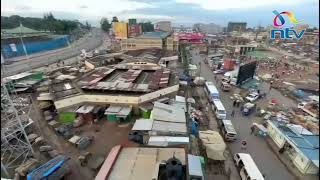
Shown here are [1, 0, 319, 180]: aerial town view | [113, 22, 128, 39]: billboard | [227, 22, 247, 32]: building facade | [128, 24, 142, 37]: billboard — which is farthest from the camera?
[227, 22, 247, 32]: building facade

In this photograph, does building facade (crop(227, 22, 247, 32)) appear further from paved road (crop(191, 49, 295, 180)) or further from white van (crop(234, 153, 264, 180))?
white van (crop(234, 153, 264, 180))

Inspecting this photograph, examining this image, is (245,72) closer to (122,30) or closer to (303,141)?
(303,141)

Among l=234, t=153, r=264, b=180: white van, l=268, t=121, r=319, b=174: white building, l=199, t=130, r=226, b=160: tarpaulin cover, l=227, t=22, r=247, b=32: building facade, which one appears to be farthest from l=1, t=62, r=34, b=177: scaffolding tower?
l=227, t=22, r=247, b=32: building facade

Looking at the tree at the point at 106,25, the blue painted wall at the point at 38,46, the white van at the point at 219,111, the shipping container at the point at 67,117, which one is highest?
the tree at the point at 106,25

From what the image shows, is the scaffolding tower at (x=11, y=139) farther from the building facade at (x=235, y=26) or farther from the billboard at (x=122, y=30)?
the building facade at (x=235, y=26)

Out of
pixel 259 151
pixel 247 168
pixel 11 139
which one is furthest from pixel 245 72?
pixel 11 139

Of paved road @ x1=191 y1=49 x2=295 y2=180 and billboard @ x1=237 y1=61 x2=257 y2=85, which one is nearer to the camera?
paved road @ x1=191 y1=49 x2=295 y2=180

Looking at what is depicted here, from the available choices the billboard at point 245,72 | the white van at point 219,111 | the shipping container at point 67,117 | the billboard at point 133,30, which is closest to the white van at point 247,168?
the white van at point 219,111

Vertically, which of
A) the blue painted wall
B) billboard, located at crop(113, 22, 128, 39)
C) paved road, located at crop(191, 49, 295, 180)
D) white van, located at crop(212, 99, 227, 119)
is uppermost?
billboard, located at crop(113, 22, 128, 39)

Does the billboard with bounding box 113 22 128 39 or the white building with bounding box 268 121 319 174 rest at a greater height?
the billboard with bounding box 113 22 128 39
